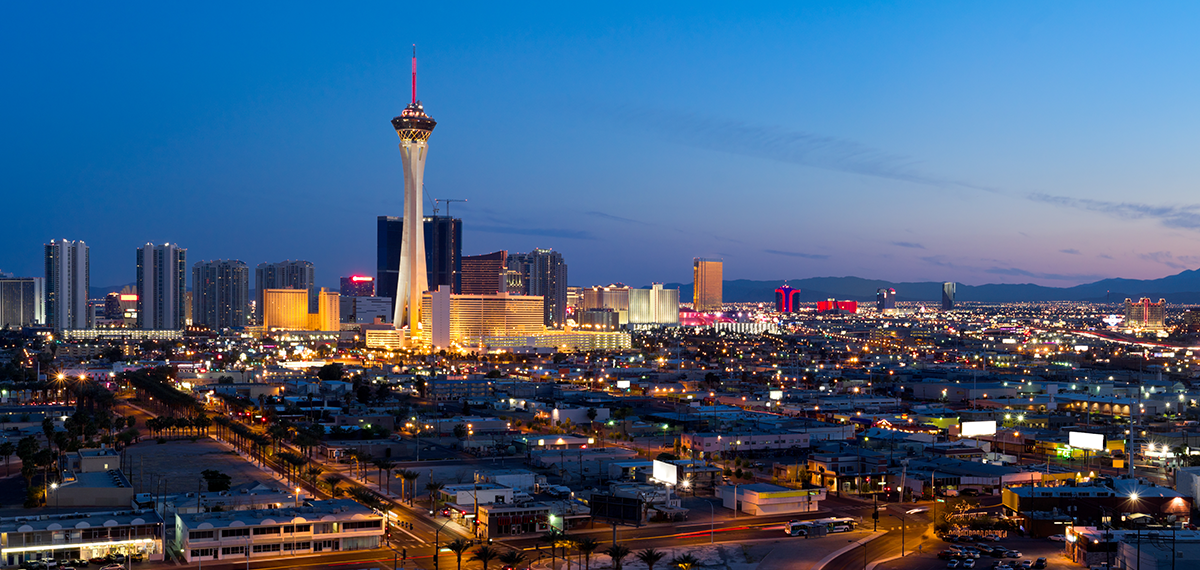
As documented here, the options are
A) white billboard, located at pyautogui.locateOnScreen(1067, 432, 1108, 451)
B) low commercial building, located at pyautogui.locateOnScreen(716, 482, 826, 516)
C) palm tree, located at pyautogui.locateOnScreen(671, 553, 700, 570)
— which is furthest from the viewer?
white billboard, located at pyautogui.locateOnScreen(1067, 432, 1108, 451)

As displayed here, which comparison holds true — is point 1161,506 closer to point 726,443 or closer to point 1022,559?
point 1022,559

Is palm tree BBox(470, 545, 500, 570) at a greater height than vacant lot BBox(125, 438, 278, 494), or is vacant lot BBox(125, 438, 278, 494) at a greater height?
palm tree BBox(470, 545, 500, 570)

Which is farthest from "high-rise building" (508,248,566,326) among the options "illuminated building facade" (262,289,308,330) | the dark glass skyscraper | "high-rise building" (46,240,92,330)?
"high-rise building" (46,240,92,330)

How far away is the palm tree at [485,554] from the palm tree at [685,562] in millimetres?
3220

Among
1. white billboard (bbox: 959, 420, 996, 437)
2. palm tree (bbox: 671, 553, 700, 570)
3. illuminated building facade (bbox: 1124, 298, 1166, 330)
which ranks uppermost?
illuminated building facade (bbox: 1124, 298, 1166, 330)

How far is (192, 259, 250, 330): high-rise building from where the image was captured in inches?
6737

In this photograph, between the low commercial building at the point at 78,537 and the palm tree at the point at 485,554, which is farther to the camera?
the low commercial building at the point at 78,537

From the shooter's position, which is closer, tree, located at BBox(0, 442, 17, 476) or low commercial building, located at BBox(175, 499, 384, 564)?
low commercial building, located at BBox(175, 499, 384, 564)

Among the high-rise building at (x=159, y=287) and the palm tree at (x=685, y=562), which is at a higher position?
the high-rise building at (x=159, y=287)

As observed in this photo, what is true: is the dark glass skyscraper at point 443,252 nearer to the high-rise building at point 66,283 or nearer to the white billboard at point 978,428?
the high-rise building at point 66,283

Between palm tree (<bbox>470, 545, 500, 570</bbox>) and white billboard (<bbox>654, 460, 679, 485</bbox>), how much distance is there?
8611 mm

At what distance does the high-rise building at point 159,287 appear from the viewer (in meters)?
153

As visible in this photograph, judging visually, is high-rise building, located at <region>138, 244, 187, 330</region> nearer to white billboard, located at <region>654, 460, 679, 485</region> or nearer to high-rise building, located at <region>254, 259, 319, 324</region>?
high-rise building, located at <region>254, 259, 319, 324</region>

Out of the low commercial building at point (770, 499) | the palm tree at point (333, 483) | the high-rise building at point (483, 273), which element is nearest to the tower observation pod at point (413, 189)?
the high-rise building at point (483, 273)
